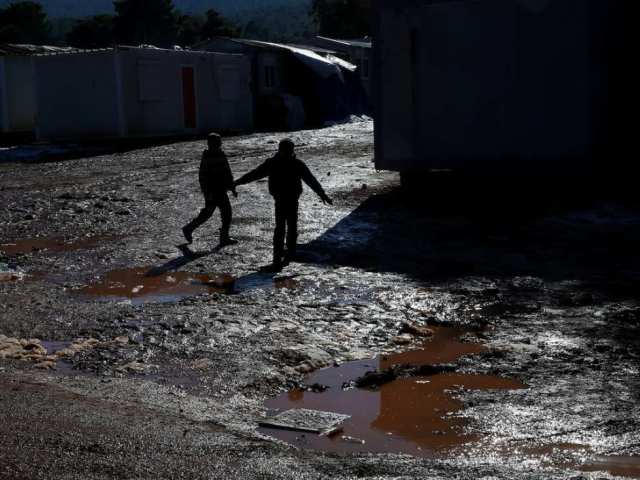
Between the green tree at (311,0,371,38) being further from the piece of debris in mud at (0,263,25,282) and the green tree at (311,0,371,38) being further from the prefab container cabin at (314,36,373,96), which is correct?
the piece of debris in mud at (0,263,25,282)

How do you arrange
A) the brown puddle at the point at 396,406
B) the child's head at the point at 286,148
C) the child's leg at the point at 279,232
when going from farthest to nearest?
the child's head at the point at 286,148, the child's leg at the point at 279,232, the brown puddle at the point at 396,406

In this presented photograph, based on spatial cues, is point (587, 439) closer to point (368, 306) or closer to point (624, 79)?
point (368, 306)

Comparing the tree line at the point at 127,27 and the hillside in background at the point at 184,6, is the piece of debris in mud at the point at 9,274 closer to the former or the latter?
the tree line at the point at 127,27

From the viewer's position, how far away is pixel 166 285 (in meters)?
9.67

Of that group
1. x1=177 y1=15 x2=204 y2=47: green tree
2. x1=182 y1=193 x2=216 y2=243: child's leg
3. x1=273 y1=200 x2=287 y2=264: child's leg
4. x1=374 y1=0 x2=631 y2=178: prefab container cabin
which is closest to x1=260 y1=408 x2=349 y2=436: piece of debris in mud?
x1=273 y1=200 x2=287 y2=264: child's leg

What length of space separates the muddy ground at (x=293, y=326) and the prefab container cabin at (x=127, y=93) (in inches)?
502

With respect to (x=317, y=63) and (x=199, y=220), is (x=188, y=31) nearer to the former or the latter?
(x=317, y=63)

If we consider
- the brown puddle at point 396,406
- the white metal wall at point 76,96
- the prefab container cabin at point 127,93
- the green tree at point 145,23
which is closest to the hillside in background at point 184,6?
the green tree at point 145,23

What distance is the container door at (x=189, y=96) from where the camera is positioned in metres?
29.9

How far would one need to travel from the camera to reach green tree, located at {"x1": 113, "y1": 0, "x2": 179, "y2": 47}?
82.3 meters

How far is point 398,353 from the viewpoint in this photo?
23.6 feet

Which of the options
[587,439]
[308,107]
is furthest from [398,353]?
[308,107]

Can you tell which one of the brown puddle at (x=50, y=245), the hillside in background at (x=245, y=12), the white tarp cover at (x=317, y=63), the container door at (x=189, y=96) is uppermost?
the hillside in background at (x=245, y=12)

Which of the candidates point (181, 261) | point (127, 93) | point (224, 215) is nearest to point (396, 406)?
point (181, 261)
